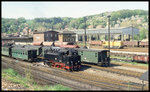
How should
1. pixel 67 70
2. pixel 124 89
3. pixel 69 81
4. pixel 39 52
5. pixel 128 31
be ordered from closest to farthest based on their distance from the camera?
1. pixel 124 89
2. pixel 69 81
3. pixel 67 70
4. pixel 39 52
5. pixel 128 31

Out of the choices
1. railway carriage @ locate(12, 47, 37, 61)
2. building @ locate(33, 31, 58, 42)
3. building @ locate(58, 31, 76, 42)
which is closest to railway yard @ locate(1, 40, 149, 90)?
railway carriage @ locate(12, 47, 37, 61)

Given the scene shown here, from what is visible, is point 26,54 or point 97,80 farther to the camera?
point 26,54

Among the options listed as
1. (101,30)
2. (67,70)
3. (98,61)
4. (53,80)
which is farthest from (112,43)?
(53,80)

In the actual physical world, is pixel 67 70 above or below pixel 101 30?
below

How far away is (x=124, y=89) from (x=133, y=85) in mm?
2107

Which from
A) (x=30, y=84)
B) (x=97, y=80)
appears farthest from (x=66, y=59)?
(x=30, y=84)

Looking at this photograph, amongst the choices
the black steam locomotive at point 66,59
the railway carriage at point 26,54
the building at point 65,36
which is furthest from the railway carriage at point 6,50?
the building at point 65,36

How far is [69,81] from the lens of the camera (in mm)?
19531

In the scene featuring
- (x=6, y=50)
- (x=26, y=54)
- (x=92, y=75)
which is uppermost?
(x=6, y=50)

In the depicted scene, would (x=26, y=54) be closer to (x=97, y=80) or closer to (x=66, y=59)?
(x=66, y=59)

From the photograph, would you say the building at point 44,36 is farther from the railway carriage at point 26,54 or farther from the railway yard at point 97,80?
the railway yard at point 97,80

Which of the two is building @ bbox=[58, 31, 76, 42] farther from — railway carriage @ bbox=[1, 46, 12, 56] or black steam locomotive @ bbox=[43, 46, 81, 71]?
black steam locomotive @ bbox=[43, 46, 81, 71]

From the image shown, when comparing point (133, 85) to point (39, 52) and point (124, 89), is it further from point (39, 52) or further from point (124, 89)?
point (39, 52)

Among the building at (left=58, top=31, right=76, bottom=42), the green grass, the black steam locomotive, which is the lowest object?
the green grass
